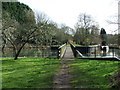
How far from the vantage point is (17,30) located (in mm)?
15281

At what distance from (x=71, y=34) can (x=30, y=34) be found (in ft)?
163

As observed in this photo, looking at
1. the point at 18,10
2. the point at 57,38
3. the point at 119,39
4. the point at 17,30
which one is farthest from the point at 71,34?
the point at 119,39

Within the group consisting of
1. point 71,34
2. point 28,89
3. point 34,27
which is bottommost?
point 28,89

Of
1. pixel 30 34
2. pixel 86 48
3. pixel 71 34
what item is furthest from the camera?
pixel 71 34

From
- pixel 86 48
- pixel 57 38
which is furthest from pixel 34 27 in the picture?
pixel 57 38

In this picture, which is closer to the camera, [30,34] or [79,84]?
[79,84]

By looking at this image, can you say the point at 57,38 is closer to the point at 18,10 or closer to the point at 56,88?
the point at 18,10

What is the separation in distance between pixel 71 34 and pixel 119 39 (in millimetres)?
53972

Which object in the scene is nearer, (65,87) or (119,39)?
(65,87)

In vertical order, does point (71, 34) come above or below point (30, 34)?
above

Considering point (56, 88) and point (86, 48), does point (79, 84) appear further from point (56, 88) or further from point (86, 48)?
point (86, 48)

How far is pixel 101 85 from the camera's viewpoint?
4.99 m

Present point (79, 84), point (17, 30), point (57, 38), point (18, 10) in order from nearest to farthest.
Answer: point (79, 84) → point (17, 30) → point (18, 10) → point (57, 38)

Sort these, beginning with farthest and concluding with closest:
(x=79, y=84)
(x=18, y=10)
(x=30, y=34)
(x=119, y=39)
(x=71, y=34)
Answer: (x=71, y=34) → (x=18, y=10) → (x=30, y=34) → (x=119, y=39) → (x=79, y=84)
